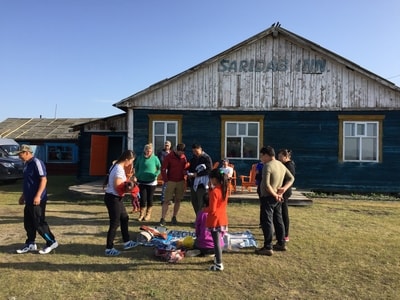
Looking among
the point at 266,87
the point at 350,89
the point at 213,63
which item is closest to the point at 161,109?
the point at 213,63

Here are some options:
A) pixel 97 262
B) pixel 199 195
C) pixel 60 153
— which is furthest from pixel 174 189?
pixel 60 153

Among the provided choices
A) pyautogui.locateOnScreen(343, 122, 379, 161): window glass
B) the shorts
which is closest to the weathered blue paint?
pyautogui.locateOnScreen(343, 122, 379, 161): window glass

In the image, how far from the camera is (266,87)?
540 inches

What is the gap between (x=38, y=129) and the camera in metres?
26.5

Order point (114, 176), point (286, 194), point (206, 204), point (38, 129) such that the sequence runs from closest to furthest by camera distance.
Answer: point (206, 204), point (114, 176), point (286, 194), point (38, 129)

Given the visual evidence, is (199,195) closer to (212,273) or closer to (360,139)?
(212,273)

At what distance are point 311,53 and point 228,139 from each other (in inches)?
173

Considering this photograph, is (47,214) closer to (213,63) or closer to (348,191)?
(213,63)

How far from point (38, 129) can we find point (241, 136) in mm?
18217

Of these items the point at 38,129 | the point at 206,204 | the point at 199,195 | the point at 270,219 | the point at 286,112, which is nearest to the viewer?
the point at 206,204

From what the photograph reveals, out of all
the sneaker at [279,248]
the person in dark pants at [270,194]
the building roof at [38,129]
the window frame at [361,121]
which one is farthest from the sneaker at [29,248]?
the building roof at [38,129]

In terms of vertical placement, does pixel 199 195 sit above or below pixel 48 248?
above

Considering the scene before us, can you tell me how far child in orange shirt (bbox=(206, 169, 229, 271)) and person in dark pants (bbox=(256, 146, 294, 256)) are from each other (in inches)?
37.2

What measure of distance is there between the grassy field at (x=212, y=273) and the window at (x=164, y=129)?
646 cm
